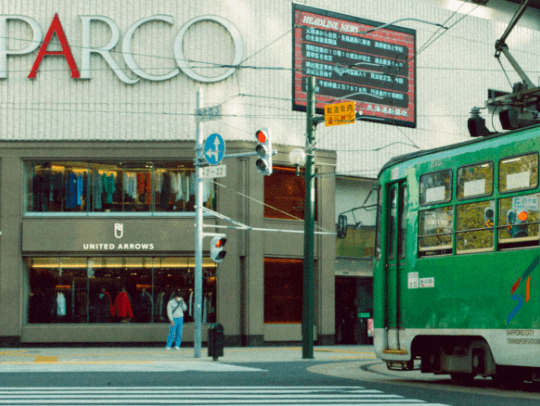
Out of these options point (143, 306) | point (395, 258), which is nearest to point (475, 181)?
point (395, 258)

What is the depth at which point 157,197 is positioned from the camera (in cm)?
2719

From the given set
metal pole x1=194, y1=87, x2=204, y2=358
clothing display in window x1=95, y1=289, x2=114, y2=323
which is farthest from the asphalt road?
clothing display in window x1=95, y1=289, x2=114, y2=323

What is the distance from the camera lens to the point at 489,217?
38.7 feet

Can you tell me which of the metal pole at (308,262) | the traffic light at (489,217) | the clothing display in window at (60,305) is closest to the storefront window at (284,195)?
the metal pole at (308,262)

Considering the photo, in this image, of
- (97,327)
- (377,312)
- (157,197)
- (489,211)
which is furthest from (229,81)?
(489,211)

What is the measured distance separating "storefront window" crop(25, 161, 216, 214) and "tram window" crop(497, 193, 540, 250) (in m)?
16.4

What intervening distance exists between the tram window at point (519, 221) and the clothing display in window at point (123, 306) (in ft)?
56.9

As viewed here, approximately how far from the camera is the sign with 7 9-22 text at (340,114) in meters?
20.8

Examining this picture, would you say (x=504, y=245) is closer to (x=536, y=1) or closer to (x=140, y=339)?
(x=140, y=339)

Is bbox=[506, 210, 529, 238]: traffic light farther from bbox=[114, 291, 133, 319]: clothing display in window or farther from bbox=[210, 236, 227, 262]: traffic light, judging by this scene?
bbox=[114, 291, 133, 319]: clothing display in window

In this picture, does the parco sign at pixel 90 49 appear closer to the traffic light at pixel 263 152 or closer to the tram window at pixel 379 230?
the traffic light at pixel 263 152

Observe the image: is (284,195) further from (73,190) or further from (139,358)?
(139,358)

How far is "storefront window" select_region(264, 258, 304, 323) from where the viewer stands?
27.6 m

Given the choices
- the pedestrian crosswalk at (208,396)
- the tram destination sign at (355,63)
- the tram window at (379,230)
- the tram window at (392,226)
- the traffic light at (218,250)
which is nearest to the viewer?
the pedestrian crosswalk at (208,396)
